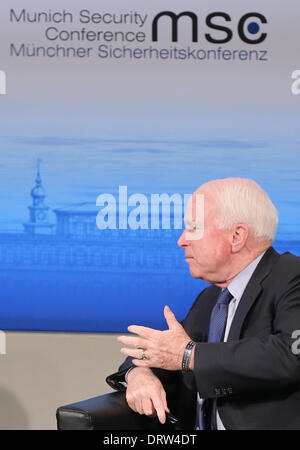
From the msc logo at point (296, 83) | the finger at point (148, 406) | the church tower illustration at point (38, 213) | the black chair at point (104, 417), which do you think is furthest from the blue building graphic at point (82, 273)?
the finger at point (148, 406)

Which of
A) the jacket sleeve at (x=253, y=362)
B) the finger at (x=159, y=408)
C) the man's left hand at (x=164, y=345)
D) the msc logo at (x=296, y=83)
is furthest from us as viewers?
the msc logo at (x=296, y=83)

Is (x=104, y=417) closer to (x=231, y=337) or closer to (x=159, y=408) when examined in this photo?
(x=159, y=408)

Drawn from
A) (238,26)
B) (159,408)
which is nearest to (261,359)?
(159,408)

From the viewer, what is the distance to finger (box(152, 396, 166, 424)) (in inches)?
97.8

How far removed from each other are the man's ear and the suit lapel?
11 centimetres

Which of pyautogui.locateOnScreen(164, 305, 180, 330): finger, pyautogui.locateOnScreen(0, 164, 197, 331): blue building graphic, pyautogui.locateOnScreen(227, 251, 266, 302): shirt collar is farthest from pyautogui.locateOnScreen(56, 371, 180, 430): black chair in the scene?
pyautogui.locateOnScreen(0, 164, 197, 331): blue building graphic

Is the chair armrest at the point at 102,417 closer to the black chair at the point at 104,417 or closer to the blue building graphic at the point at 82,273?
the black chair at the point at 104,417

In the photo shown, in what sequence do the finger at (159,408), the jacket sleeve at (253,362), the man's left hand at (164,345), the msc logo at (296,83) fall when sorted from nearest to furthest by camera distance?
1. the jacket sleeve at (253,362)
2. the man's left hand at (164,345)
3. the finger at (159,408)
4. the msc logo at (296,83)

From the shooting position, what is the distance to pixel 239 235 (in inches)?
98.6

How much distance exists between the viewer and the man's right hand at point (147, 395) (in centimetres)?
251

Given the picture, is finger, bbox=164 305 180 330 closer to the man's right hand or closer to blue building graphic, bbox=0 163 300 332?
the man's right hand

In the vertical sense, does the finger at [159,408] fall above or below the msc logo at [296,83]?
below

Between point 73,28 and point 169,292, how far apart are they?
161cm
